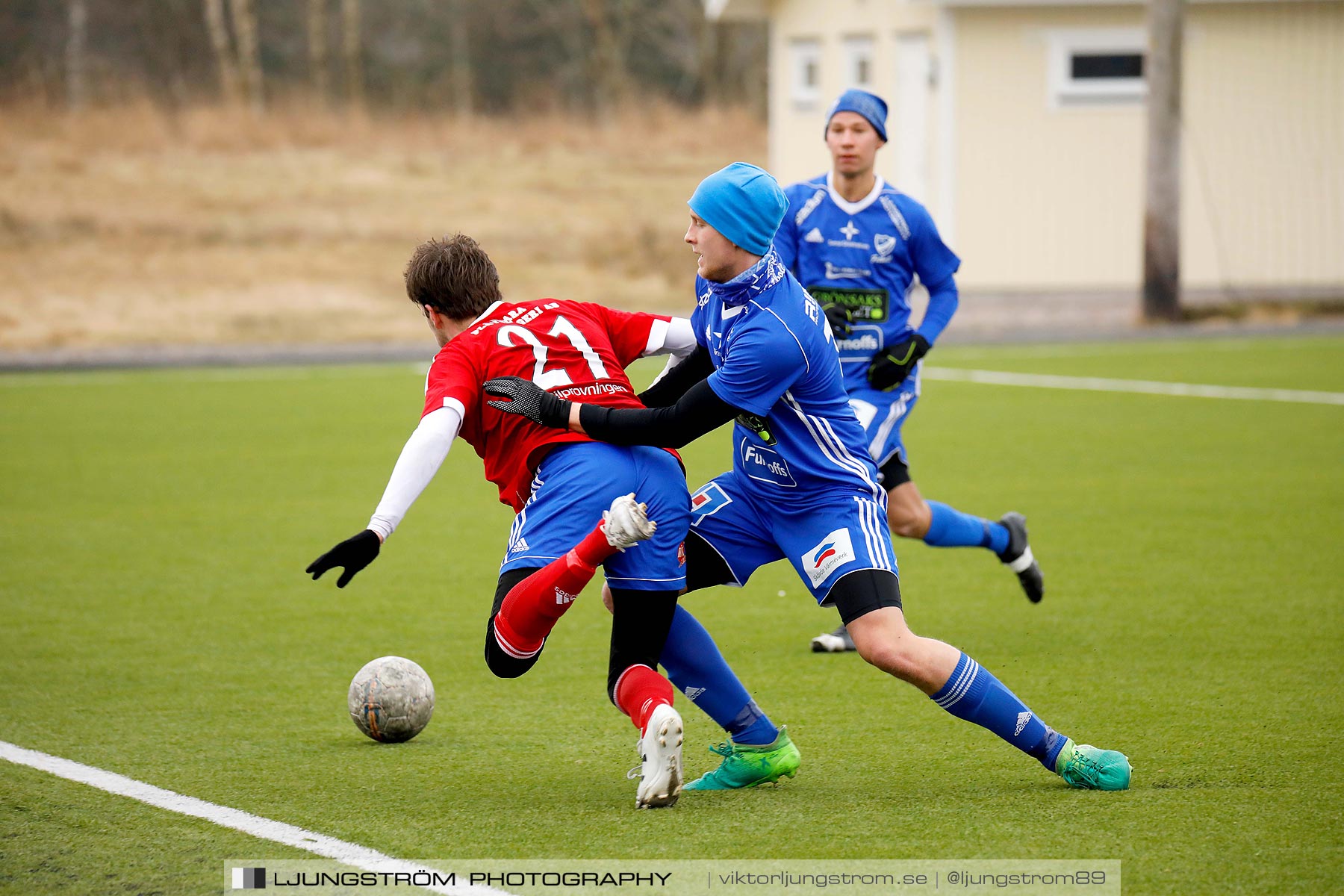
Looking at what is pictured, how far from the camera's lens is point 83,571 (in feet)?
27.1

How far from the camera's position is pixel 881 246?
702 centimetres

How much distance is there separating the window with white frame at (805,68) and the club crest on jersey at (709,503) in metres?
21.9

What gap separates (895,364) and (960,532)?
82 cm

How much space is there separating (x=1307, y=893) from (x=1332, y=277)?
22.0 metres

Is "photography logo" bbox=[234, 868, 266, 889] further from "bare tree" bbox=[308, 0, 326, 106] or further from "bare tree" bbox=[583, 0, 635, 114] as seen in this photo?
"bare tree" bbox=[583, 0, 635, 114]

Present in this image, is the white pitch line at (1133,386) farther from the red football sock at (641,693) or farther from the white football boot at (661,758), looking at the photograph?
the white football boot at (661,758)

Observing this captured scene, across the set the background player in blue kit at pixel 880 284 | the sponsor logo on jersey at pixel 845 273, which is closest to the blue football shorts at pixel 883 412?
the background player in blue kit at pixel 880 284

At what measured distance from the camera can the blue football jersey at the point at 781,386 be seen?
4414 millimetres

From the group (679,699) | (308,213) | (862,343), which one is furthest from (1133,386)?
(308,213)

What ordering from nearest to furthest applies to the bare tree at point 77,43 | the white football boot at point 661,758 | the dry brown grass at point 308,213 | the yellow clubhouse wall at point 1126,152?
the white football boot at point 661,758
the dry brown grass at point 308,213
the yellow clubhouse wall at point 1126,152
the bare tree at point 77,43

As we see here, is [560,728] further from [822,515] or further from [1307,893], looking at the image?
[1307,893]

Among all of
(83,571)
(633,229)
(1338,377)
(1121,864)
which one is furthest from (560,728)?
(633,229)

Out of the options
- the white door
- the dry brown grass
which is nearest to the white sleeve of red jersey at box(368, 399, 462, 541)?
the dry brown grass

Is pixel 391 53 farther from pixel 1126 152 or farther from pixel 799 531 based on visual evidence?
pixel 799 531
